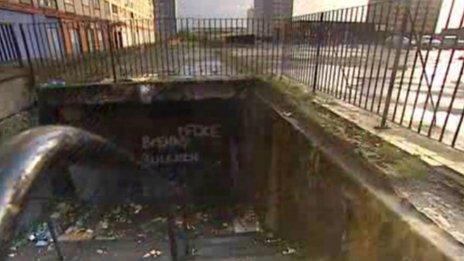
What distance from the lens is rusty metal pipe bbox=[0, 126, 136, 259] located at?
1339mm

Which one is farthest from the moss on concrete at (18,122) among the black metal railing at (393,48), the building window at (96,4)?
the building window at (96,4)

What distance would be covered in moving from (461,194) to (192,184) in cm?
785

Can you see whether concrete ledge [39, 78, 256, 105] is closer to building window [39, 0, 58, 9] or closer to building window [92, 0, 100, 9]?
building window [39, 0, 58, 9]

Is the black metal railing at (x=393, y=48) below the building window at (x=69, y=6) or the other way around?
below

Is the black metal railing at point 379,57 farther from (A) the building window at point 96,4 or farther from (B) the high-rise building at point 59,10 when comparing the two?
(A) the building window at point 96,4

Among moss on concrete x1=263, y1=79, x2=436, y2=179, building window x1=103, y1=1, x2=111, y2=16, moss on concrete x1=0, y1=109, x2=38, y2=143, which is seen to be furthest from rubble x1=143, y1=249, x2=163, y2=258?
building window x1=103, y1=1, x2=111, y2=16

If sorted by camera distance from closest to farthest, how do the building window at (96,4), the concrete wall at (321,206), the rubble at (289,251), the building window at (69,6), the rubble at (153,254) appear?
1. the concrete wall at (321,206)
2. the rubble at (289,251)
3. the rubble at (153,254)
4. the building window at (69,6)
5. the building window at (96,4)

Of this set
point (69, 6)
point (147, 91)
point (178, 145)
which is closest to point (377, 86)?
point (147, 91)

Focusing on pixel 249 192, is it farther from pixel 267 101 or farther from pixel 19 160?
pixel 19 160

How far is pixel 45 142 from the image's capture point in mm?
1868

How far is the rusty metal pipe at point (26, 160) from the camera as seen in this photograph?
1339 millimetres

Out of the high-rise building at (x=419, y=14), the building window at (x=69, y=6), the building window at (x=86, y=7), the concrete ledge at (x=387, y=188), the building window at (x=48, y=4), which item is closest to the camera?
the concrete ledge at (x=387, y=188)

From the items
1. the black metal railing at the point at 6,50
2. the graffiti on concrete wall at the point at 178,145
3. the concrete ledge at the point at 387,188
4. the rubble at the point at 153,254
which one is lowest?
the rubble at the point at 153,254

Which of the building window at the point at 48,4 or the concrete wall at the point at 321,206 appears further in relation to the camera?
the building window at the point at 48,4
